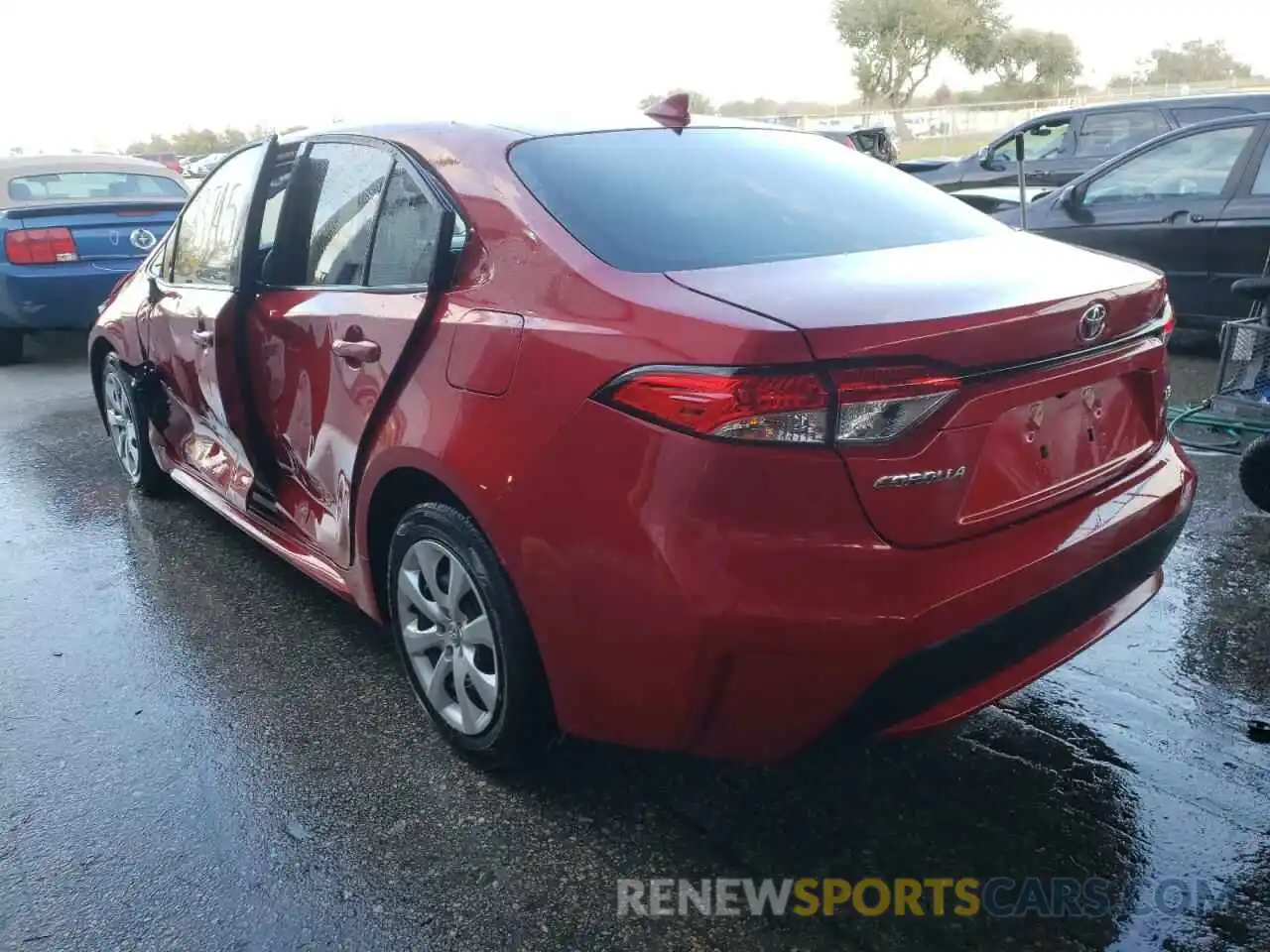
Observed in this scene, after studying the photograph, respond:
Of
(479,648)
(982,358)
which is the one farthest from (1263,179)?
(479,648)

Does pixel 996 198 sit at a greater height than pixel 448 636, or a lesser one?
greater

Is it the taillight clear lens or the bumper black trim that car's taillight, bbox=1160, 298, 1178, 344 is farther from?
the taillight clear lens

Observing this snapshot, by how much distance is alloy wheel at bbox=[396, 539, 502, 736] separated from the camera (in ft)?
8.50

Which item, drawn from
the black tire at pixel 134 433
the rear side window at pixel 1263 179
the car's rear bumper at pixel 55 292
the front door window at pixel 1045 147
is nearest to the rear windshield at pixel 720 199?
the black tire at pixel 134 433

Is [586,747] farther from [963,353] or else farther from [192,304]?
[192,304]

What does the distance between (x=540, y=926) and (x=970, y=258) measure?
68.1 inches

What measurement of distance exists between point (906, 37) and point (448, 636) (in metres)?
55.0

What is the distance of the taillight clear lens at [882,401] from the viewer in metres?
1.96

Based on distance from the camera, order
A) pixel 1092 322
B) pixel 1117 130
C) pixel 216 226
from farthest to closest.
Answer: pixel 1117 130 → pixel 216 226 → pixel 1092 322

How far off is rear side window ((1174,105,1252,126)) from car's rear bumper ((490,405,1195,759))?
23.9 feet

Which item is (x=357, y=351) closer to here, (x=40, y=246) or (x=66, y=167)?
(x=40, y=246)

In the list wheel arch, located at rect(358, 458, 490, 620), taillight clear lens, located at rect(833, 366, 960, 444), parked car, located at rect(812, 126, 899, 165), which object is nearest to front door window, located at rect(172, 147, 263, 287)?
wheel arch, located at rect(358, 458, 490, 620)

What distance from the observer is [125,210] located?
809cm

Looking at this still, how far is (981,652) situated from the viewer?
7.00ft
